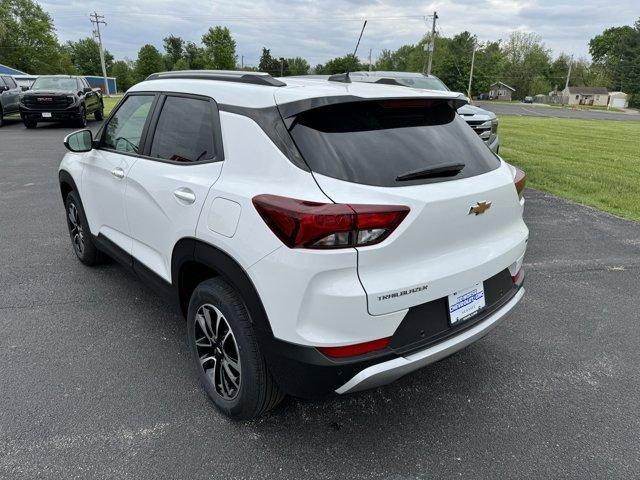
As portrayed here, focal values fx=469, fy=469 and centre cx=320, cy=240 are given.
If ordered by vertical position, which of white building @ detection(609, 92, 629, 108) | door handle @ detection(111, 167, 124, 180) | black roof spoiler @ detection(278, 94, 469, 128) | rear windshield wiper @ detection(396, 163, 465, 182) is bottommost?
white building @ detection(609, 92, 629, 108)

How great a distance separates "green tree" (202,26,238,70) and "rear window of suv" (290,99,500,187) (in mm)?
67653

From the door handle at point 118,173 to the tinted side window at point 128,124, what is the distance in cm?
15

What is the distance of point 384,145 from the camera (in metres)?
2.29

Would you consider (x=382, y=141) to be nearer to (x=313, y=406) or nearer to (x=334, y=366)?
(x=334, y=366)

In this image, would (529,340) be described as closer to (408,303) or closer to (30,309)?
(408,303)

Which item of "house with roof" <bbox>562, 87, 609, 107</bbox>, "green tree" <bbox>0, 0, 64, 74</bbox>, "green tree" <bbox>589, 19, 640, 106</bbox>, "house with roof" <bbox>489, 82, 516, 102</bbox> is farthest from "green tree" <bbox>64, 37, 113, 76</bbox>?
"green tree" <bbox>589, 19, 640, 106</bbox>

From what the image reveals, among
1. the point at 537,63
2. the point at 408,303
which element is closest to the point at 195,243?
the point at 408,303

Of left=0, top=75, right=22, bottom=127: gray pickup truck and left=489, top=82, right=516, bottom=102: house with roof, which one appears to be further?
left=489, top=82, right=516, bottom=102: house with roof

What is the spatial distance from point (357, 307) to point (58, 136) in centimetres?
1610

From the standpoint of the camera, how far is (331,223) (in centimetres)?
194

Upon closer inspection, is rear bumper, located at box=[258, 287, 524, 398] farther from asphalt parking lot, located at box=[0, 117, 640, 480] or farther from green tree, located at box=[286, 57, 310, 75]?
green tree, located at box=[286, 57, 310, 75]

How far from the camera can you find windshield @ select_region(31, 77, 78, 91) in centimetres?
1678

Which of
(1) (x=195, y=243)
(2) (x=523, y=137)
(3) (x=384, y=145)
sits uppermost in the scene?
(3) (x=384, y=145)

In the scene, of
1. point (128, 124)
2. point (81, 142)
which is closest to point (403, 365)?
point (128, 124)
